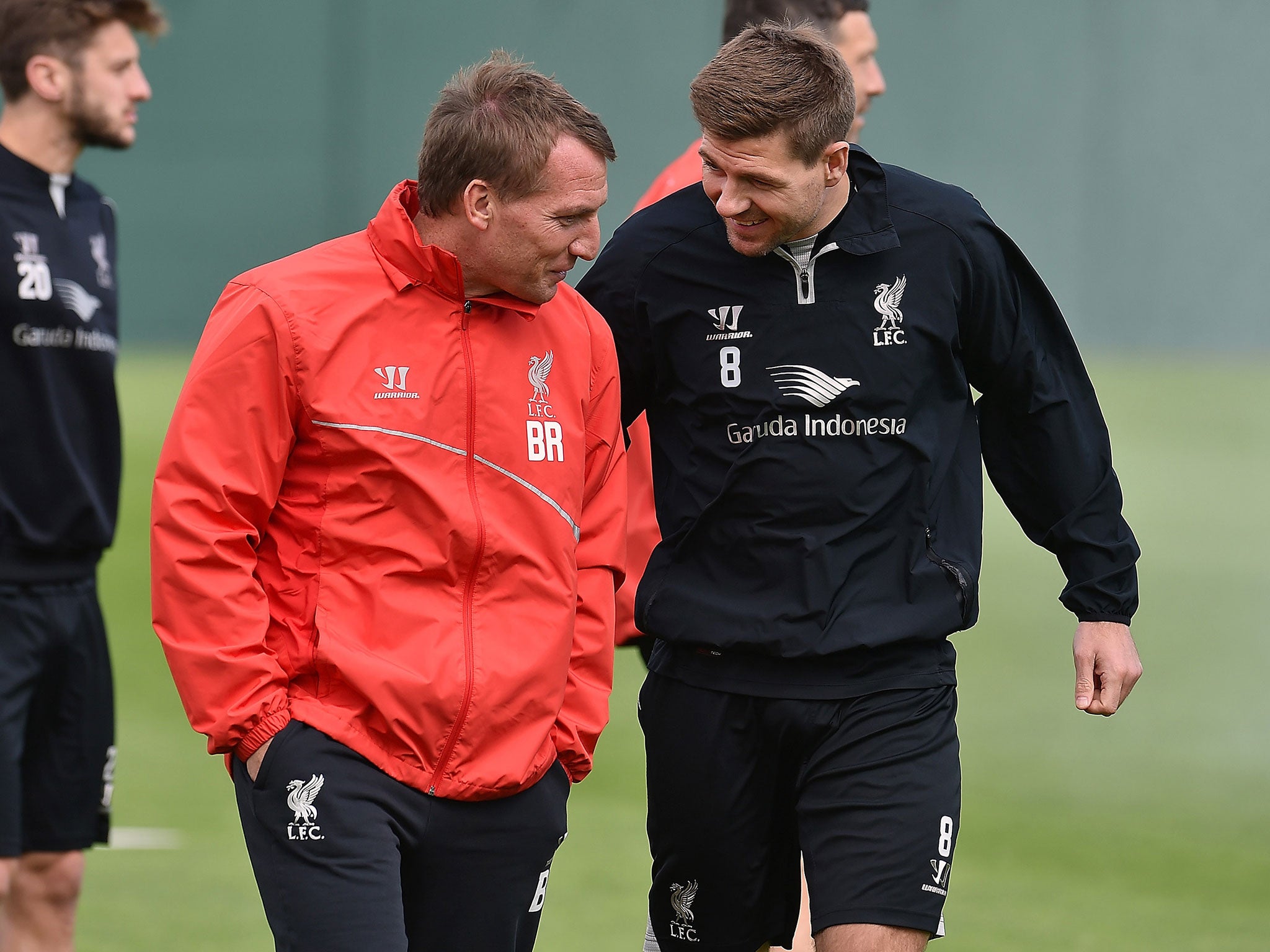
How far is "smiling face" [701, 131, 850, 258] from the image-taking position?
331 cm

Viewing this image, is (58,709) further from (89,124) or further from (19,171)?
(89,124)

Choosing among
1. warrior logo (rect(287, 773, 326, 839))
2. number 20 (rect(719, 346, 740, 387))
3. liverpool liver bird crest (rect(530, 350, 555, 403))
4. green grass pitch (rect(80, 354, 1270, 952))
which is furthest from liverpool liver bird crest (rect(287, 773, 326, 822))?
green grass pitch (rect(80, 354, 1270, 952))

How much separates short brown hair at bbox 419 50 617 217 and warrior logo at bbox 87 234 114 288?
6.89 ft

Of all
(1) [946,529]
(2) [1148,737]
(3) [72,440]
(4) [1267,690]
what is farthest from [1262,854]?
(3) [72,440]

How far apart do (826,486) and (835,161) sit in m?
0.62

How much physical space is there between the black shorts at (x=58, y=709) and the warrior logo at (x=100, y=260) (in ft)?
2.76

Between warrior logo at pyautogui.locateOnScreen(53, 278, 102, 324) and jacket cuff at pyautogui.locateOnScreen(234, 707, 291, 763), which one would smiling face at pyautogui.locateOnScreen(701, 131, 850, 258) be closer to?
jacket cuff at pyautogui.locateOnScreen(234, 707, 291, 763)

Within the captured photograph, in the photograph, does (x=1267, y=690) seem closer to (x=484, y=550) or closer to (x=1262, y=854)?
(x=1262, y=854)

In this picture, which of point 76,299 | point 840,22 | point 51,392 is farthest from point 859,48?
point 51,392

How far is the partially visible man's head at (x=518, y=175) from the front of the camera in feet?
10.1

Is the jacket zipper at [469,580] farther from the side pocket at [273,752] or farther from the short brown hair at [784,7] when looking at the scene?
the short brown hair at [784,7]

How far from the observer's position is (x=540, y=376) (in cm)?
319

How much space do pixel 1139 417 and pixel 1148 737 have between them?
34.7 feet

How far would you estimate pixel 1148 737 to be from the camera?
9.14m
